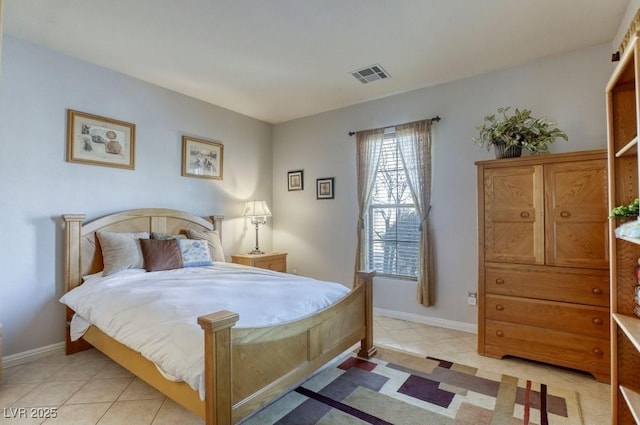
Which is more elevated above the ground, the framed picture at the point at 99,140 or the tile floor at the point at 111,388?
the framed picture at the point at 99,140

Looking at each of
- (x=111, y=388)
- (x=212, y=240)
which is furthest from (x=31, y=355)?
(x=212, y=240)

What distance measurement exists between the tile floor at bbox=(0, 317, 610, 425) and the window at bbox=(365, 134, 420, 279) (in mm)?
1011

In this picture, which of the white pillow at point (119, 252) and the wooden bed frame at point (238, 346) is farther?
the white pillow at point (119, 252)

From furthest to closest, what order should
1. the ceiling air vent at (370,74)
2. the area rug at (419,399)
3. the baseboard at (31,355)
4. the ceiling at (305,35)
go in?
the ceiling air vent at (370,74), the baseboard at (31,355), the ceiling at (305,35), the area rug at (419,399)

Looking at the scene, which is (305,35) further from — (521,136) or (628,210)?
(628,210)

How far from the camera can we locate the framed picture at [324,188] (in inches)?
170

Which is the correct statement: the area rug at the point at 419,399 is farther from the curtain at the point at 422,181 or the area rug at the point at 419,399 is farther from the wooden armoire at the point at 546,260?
the curtain at the point at 422,181

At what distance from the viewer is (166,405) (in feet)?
6.62

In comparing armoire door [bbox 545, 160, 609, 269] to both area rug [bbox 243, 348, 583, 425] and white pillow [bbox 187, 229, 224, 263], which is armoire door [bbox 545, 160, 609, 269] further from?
white pillow [bbox 187, 229, 224, 263]

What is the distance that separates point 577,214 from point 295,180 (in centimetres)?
327

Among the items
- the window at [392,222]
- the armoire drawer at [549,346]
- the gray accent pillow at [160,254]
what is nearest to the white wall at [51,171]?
the gray accent pillow at [160,254]

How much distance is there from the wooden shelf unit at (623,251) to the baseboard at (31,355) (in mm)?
3957

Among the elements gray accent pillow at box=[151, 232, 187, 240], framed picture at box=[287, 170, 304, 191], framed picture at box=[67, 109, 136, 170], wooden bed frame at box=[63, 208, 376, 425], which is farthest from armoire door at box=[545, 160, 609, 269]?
framed picture at box=[67, 109, 136, 170]

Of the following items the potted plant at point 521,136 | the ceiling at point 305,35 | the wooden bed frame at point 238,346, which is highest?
the ceiling at point 305,35
